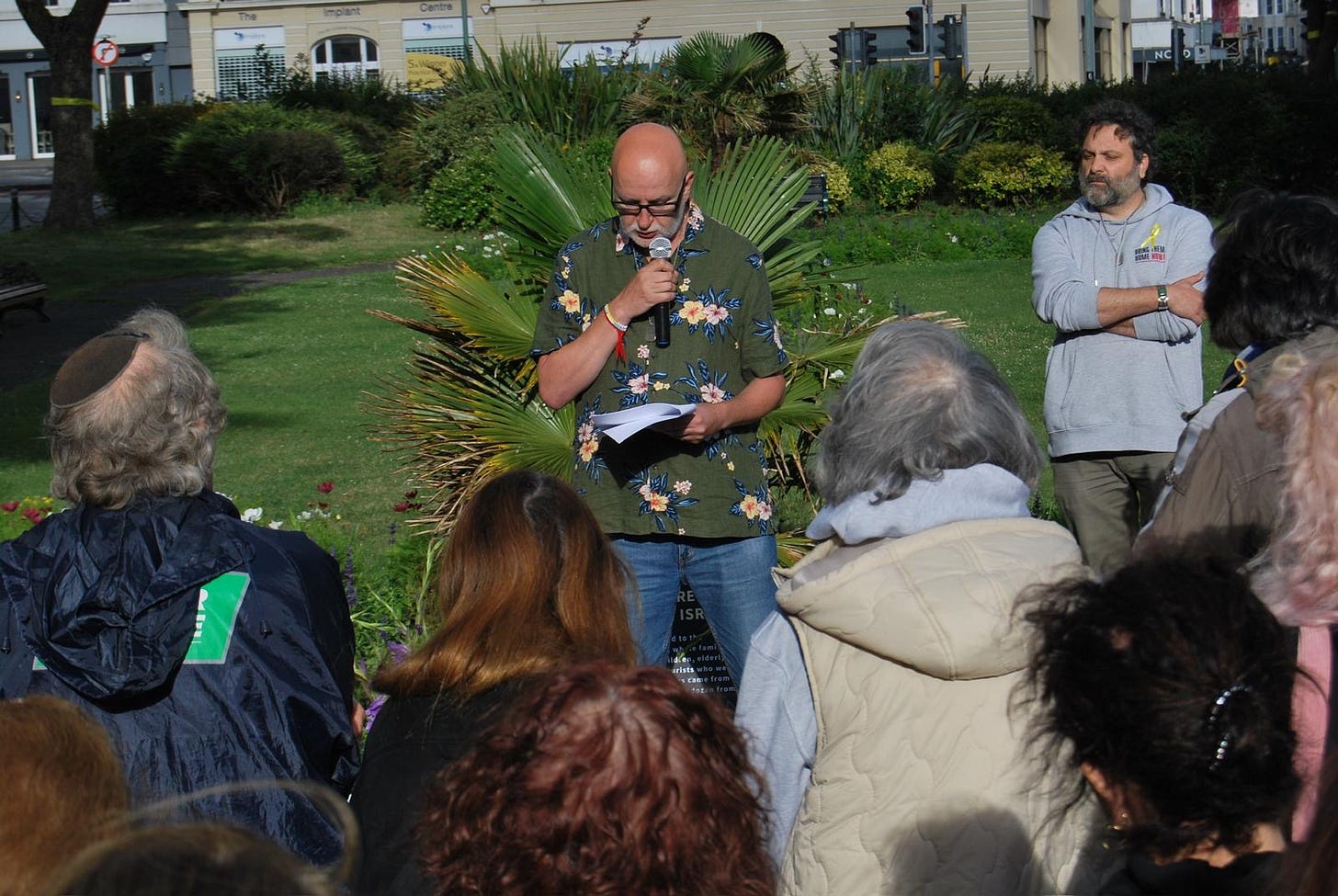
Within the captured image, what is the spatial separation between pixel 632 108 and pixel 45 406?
5.11 meters

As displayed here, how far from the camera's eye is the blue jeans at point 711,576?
4070mm

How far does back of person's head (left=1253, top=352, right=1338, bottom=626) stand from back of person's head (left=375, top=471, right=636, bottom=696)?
1.16m

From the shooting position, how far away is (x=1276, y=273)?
3184mm

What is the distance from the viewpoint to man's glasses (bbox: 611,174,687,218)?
4.03 meters

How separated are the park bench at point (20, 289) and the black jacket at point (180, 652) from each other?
13115mm

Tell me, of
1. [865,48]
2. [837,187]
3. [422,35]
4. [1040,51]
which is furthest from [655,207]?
[422,35]

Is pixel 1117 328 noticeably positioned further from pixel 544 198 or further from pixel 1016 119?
pixel 1016 119

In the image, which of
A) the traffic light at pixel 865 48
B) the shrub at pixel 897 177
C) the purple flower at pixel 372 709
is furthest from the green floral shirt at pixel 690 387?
the traffic light at pixel 865 48

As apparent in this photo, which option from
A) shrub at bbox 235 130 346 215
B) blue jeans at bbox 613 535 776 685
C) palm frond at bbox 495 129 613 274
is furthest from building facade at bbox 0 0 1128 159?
blue jeans at bbox 613 535 776 685

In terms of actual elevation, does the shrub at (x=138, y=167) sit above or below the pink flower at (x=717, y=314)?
above

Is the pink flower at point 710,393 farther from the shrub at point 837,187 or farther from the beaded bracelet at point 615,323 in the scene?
the shrub at point 837,187

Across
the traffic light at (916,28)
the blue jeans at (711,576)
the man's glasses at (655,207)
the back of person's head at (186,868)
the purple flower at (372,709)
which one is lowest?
the purple flower at (372,709)

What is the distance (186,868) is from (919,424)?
171 cm

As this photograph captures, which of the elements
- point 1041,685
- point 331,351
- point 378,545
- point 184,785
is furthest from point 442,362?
point 331,351
